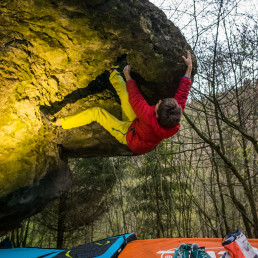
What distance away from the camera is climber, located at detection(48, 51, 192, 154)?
2.29 m

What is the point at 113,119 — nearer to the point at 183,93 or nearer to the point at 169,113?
the point at 169,113

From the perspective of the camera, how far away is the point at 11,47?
2.41m

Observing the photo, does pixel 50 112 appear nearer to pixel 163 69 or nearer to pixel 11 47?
pixel 11 47

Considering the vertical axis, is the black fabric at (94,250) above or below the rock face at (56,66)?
below

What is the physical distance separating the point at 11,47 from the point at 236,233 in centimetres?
371

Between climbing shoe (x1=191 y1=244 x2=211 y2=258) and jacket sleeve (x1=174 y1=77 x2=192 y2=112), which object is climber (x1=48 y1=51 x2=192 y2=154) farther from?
climbing shoe (x1=191 y1=244 x2=211 y2=258)

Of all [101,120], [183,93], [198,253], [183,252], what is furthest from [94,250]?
[183,93]

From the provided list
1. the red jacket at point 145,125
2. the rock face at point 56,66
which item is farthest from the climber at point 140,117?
the rock face at point 56,66

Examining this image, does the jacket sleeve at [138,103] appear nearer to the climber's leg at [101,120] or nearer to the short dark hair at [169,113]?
the short dark hair at [169,113]

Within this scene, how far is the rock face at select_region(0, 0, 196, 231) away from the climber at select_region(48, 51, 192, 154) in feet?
1.03

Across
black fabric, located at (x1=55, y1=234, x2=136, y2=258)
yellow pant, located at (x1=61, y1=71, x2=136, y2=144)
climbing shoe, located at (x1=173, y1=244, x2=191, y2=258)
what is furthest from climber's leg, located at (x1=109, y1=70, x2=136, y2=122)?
black fabric, located at (x1=55, y1=234, x2=136, y2=258)

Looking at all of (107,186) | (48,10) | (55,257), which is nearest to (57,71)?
(48,10)

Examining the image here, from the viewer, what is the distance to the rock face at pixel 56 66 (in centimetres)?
237

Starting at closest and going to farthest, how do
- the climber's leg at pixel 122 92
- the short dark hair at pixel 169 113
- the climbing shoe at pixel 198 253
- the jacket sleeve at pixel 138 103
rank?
1. the climbing shoe at pixel 198 253
2. the short dark hair at pixel 169 113
3. the jacket sleeve at pixel 138 103
4. the climber's leg at pixel 122 92
